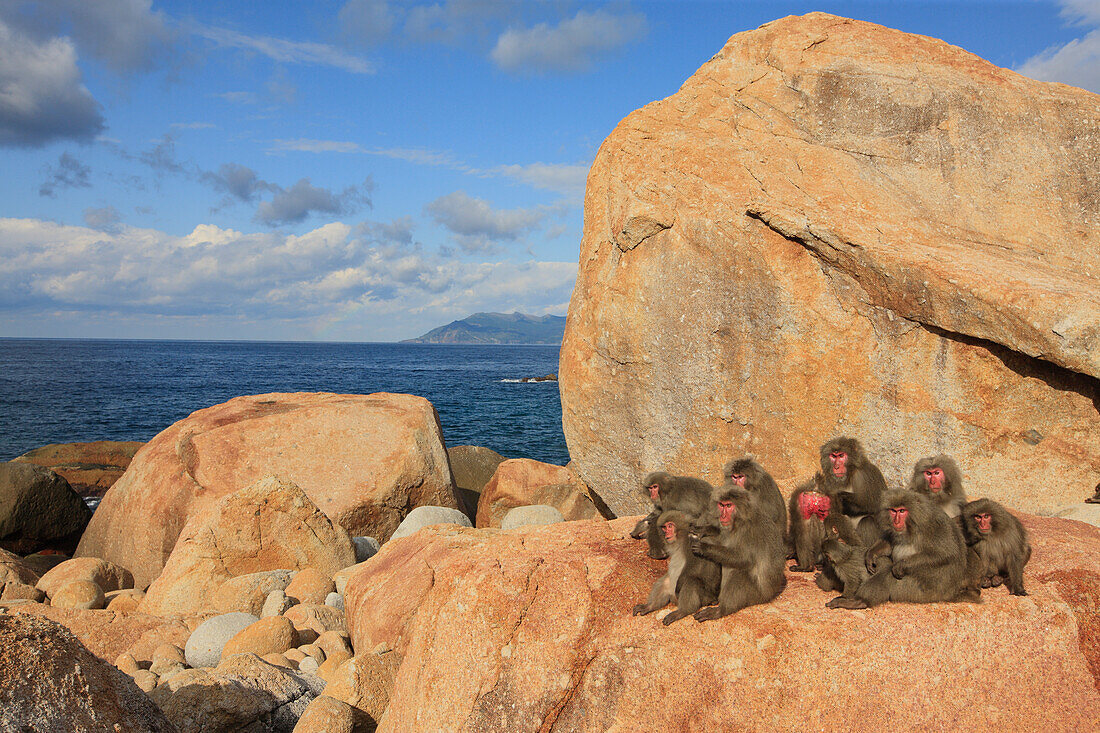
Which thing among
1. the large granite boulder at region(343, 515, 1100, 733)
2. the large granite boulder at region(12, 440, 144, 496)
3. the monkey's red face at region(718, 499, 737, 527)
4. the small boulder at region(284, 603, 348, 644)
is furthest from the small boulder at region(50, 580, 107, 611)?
the large granite boulder at region(12, 440, 144, 496)

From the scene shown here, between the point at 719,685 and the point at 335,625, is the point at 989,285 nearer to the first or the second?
the point at 719,685

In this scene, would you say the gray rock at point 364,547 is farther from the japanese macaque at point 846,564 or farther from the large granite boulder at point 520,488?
the japanese macaque at point 846,564

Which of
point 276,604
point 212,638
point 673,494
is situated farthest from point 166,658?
point 673,494

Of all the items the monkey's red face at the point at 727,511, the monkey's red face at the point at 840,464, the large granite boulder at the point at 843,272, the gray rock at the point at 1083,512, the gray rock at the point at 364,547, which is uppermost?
the large granite boulder at the point at 843,272

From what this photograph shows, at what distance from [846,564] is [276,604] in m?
6.70

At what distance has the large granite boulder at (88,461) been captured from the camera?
22.9 m

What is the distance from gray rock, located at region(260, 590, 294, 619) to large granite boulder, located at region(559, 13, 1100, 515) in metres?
4.39

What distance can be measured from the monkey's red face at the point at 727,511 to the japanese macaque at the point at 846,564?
0.82 meters

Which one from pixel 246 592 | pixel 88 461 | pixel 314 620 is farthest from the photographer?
pixel 88 461

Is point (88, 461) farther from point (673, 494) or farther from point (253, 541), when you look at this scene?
point (673, 494)

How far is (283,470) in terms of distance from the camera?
1262 cm

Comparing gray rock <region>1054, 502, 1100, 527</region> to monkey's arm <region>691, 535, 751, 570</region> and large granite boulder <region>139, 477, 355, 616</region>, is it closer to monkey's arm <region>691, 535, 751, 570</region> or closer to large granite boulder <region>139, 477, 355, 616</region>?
monkey's arm <region>691, 535, 751, 570</region>

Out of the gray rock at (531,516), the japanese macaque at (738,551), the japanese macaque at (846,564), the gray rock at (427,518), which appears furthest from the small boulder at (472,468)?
the japanese macaque at (738,551)

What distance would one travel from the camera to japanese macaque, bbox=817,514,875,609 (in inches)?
195
